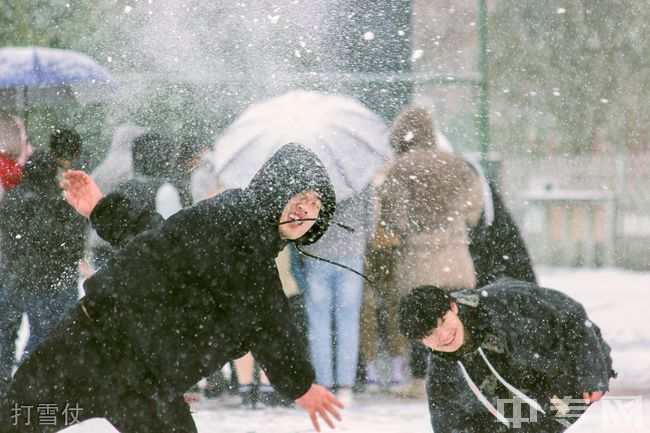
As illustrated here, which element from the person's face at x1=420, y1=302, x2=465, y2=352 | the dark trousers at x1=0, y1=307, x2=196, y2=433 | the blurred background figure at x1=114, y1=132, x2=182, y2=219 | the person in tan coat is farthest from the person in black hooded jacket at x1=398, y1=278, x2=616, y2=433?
the blurred background figure at x1=114, y1=132, x2=182, y2=219

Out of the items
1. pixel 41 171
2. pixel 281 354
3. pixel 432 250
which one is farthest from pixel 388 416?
pixel 41 171

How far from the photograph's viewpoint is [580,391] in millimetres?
2479

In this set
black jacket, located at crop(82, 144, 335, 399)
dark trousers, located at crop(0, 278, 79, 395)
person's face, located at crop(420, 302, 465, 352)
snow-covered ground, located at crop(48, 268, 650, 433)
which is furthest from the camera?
dark trousers, located at crop(0, 278, 79, 395)

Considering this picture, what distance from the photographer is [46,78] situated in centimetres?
441

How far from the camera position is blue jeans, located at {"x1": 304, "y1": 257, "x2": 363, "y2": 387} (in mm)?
3629

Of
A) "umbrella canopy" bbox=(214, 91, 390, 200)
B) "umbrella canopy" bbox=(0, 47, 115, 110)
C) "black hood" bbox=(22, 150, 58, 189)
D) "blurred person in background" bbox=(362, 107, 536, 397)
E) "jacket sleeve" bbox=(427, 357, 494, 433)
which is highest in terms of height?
"umbrella canopy" bbox=(0, 47, 115, 110)

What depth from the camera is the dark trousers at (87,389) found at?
2.32 m

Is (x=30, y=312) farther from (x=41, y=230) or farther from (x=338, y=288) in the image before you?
(x=338, y=288)

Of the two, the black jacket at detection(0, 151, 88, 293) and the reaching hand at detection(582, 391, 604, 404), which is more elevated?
the black jacket at detection(0, 151, 88, 293)

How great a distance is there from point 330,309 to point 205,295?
137 centimetres

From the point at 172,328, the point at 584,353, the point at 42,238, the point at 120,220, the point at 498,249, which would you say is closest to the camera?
the point at 172,328

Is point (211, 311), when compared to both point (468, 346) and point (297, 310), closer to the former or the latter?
point (468, 346)

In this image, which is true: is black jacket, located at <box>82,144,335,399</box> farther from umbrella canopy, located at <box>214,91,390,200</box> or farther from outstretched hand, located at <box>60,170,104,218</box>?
umbrella canopy, located at <box>214,91,390,200</box>

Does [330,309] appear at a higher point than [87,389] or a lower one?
higher
